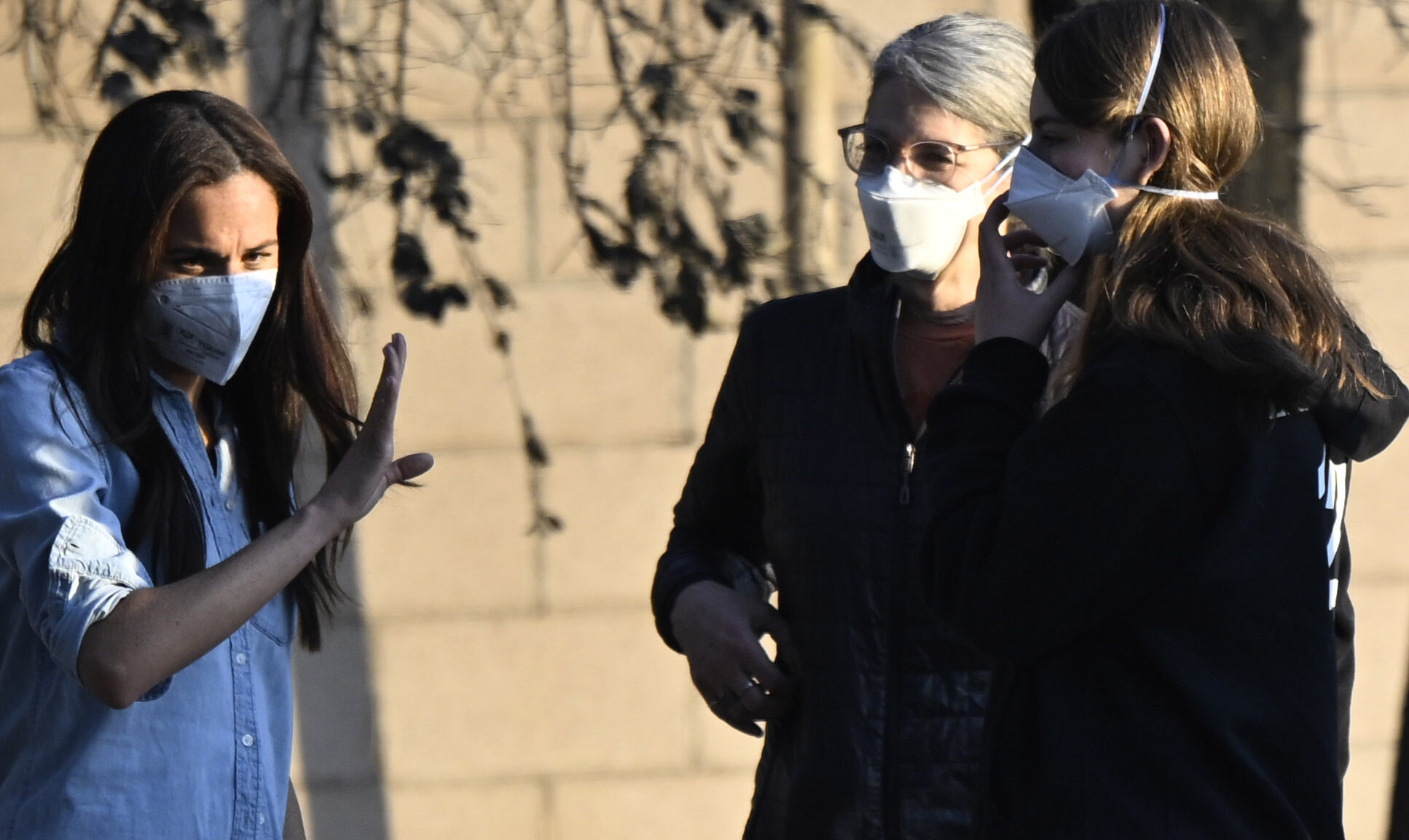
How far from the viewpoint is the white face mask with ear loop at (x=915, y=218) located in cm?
225

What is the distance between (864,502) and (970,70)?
0.63 meters

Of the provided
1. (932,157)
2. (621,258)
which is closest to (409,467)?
(932,157)

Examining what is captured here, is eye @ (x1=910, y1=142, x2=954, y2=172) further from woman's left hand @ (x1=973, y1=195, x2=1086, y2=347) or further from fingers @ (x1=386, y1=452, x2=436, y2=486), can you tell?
fingers @ (x1=386, y1=452, x2=436, y2=486)

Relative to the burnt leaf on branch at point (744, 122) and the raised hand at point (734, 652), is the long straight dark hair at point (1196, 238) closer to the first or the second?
the raised hand at point (734, 652)

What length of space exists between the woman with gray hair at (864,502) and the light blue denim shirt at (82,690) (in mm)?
642

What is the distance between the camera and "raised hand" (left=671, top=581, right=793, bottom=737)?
218 cm

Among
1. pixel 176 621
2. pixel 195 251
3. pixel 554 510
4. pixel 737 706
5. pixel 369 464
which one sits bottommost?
pixel 554 510

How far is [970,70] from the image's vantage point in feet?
7.45

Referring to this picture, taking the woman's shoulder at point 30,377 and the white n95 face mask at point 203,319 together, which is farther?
the white n95 face mask at point 203,319

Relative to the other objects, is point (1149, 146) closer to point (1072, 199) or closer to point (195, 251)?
point (1072, 199)

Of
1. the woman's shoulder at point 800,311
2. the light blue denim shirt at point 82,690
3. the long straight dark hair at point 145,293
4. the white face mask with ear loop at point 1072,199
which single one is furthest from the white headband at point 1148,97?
the light blue denim shirt at point 82,690

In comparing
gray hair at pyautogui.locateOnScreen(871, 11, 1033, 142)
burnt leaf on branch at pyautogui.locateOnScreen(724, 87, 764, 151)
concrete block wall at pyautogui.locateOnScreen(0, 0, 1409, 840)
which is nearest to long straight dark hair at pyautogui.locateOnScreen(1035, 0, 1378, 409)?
gray hair at pyautogui.locateOnScreen(871, 11, 1033, 142)

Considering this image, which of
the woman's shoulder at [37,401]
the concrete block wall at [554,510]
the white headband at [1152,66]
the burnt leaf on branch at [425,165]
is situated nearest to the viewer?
the white headband at [1152,66]

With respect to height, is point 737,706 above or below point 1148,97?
below
